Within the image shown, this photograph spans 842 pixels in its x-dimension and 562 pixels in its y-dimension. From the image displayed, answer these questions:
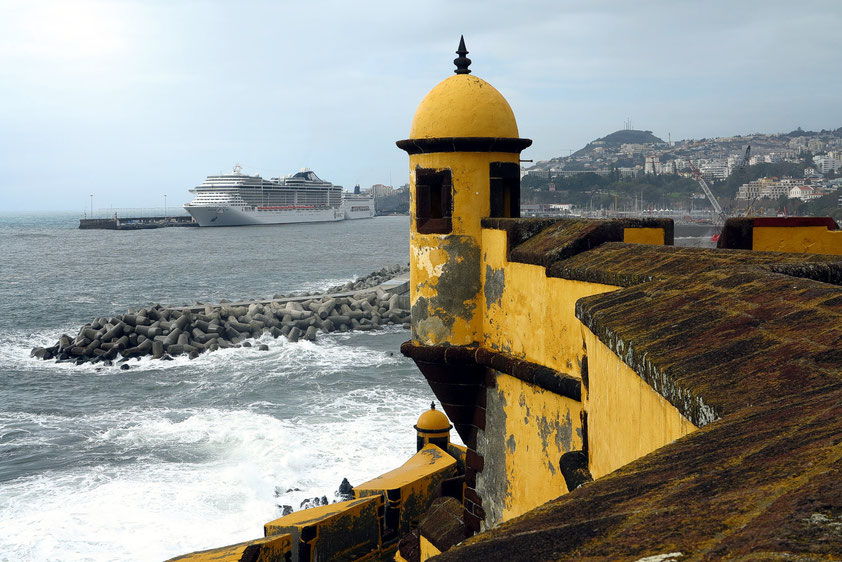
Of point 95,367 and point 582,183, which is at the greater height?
point 582,183

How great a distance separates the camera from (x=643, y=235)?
19.3ft

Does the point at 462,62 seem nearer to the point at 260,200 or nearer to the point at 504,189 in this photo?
the point at 504,189

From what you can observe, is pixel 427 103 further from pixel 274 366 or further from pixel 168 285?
pixel 168 285

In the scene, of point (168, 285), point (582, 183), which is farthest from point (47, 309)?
point (582, 183)

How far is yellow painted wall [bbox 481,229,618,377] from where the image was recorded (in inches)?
210

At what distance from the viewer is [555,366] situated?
5633mm

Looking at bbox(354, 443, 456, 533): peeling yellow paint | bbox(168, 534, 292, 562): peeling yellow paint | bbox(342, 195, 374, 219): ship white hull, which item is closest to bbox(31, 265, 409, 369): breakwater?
bbox(354, 443, 456, 533): peeling yellow paint

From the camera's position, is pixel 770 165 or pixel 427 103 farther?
pixel 770 165

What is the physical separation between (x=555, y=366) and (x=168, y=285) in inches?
1777

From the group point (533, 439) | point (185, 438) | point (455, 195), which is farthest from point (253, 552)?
point (185, 438)

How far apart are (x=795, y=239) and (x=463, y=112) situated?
3.17 meters

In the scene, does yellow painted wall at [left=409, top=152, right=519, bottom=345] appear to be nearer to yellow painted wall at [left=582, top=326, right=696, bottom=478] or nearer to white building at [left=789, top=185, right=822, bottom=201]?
yellow painted wall at [left=582, top=326, right=696, bottom=478]

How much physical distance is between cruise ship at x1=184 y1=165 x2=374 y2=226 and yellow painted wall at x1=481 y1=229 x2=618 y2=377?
10463 cm

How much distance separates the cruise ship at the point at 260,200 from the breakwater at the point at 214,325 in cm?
8091
